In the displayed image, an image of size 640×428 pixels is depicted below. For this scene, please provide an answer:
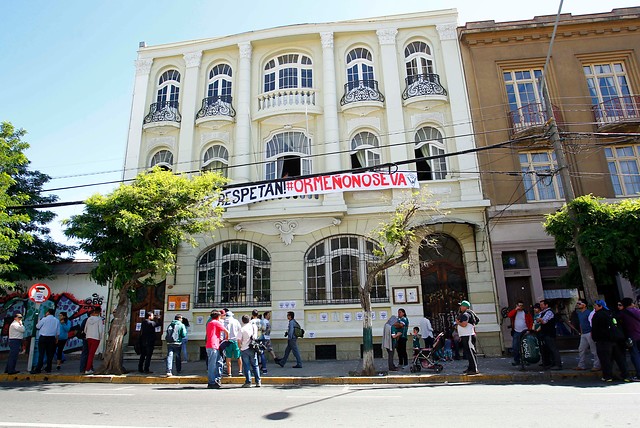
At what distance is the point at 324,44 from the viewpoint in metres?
17.5

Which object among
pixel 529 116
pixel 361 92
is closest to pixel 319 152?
pixel 361 92

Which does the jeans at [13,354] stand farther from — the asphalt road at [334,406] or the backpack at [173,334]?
the backpack at [173,334]

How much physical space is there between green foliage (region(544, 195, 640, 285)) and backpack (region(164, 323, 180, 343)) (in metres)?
11.0

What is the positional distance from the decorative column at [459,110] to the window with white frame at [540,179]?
1904 mm

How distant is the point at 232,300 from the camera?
15.4 m

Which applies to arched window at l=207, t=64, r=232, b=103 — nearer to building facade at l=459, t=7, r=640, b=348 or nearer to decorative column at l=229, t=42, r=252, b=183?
decorative column at l=229, t=42, r=252, b=183

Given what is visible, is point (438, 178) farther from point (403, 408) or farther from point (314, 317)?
point (403, 408)

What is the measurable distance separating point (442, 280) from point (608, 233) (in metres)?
5.58

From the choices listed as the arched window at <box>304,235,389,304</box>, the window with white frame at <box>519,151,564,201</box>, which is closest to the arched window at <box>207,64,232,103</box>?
the arched window at <box>304,235,389,304</box>

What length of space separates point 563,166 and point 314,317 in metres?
9.21

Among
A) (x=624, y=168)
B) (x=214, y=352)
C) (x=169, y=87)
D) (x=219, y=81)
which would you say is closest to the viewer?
(x=214, y=352)

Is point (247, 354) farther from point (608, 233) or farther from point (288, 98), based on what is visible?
point (288, 98)

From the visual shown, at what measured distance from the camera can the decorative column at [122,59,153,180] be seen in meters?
17.3

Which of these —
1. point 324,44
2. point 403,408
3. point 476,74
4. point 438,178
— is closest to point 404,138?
point 438,178
